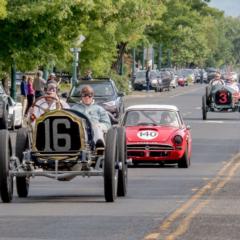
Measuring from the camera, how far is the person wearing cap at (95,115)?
17506mm

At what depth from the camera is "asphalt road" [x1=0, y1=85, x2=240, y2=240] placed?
12.8 meters

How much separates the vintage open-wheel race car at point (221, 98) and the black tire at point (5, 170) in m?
28.3

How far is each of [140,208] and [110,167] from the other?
0.83m

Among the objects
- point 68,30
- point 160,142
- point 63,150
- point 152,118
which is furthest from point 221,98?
point 63,150

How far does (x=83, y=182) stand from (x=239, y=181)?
2.56 meters

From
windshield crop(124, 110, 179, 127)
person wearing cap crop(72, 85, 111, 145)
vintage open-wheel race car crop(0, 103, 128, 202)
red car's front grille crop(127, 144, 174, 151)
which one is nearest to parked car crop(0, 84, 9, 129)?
windshield crop(124, 110, 179, 127)

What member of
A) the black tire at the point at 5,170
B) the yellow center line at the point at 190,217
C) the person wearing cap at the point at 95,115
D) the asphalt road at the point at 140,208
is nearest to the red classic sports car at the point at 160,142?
the asphalt road at the point at 140,208

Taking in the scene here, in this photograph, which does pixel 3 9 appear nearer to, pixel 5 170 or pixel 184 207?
pixel 5 170

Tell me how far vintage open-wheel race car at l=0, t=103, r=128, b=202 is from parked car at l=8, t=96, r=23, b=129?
20.6 m

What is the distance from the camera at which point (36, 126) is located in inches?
674

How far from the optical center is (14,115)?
3825cm

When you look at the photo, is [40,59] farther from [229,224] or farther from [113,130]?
[229,224]

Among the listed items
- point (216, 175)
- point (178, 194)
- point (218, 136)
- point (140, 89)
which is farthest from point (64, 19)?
point (140, 89)

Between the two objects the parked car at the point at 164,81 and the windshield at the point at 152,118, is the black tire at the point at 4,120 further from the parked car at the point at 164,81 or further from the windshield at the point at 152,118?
the parked car at the point at 164,81
